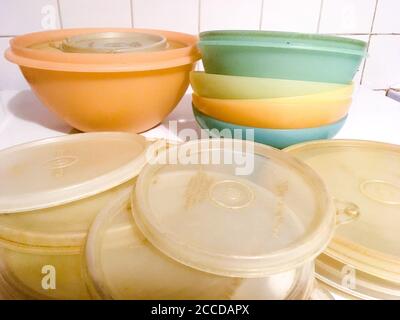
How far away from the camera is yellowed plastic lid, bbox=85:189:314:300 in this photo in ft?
0.97

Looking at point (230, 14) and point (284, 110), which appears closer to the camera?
point (284, 110)

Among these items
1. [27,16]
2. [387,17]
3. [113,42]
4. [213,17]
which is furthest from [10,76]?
[387,17]

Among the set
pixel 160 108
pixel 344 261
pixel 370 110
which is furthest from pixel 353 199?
pixel 370 110

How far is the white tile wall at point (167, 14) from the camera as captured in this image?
0.79 meters

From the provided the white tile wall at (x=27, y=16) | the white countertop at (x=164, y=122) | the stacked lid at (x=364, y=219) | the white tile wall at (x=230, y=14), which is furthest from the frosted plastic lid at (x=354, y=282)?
the white tile wall at (x=27, y=16)

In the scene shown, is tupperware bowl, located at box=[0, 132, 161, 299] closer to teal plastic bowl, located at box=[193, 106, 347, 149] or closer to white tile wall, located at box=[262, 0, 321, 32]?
teal plastic bowl, located at box=[193, 106, 347, 149]

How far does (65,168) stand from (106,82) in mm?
156

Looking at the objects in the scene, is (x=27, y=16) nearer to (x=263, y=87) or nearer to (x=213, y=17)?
(x=213, y=17)

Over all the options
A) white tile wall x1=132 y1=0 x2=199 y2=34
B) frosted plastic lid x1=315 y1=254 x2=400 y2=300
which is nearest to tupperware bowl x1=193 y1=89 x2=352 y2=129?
frosted plastic lid x1=315 y1=254 x2=400 y2=300

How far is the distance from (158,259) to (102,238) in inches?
2.5

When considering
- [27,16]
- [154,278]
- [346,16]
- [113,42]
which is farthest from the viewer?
[346,16]

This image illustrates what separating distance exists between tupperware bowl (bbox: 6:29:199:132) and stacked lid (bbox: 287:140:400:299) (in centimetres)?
24

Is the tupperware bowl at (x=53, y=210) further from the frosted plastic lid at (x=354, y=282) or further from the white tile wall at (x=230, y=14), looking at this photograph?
the white tile wall at (x=230, y=14)

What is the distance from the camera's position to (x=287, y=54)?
1.43ft
